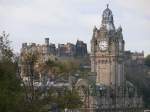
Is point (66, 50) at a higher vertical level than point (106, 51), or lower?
higher

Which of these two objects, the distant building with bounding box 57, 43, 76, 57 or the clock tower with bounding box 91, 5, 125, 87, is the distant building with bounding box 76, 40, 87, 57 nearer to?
the distant building with bounding box 57, 43, 76, 57

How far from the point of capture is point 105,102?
3767 inches

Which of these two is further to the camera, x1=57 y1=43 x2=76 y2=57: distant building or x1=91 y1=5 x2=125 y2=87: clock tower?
x1=57 y1=43 x2=76 y2=57: distant building

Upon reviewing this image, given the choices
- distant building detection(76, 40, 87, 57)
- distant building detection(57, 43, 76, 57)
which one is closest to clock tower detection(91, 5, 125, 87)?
distant building detection(57, 43, 76, 57)

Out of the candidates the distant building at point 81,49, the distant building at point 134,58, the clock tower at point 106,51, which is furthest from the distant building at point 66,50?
the clock tower at point 106,51

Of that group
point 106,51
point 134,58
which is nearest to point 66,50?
point 134,58

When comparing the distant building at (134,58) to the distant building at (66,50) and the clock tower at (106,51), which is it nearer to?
the distant building at (66,50)

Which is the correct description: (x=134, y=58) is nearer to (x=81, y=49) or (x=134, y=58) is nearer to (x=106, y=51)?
(x=81, y=49)

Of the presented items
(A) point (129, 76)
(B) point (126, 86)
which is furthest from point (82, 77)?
(A) point (129, 76)

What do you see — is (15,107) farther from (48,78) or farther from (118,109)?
(118,109)

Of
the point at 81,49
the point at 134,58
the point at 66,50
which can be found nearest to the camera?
the point at 66,50

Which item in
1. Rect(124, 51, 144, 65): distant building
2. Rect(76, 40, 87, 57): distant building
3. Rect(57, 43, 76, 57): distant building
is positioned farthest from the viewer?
Rect(124, 51, 144, 65): distant building

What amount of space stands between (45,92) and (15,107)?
6.53 meters

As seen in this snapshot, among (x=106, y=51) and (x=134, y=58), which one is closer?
(x=106, y=51)
